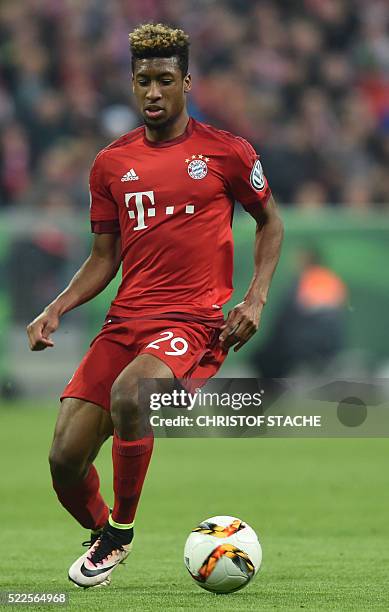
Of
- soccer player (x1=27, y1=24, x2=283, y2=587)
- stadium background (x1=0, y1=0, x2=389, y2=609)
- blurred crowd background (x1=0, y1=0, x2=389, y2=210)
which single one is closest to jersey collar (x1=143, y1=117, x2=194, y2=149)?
soccer player (x1=27, y1=24, x2=283, y2=587)

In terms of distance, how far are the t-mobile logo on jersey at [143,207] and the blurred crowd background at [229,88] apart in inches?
358

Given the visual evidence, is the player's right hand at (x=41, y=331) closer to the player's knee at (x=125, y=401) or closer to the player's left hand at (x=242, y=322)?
the player's knee at (x=125, y=401)

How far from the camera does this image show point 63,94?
16.2 meters

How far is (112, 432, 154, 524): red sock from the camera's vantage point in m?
5.68

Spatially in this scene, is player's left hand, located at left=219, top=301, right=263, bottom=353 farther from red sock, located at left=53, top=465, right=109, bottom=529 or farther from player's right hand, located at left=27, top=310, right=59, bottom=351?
red sock, located at left=53, top=465, right=109, bottom=529

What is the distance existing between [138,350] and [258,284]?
0.59m

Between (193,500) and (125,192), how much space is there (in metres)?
3.63

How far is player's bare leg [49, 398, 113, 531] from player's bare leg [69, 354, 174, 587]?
19cm

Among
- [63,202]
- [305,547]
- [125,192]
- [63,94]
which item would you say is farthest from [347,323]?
[125,192]

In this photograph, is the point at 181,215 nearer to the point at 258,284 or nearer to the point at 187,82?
the point at 258,284

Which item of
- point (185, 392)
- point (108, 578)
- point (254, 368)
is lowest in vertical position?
point (254, 368)

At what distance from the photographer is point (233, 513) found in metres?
8.56

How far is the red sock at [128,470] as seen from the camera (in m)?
5.68

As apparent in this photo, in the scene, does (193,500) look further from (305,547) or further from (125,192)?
(125,192)
